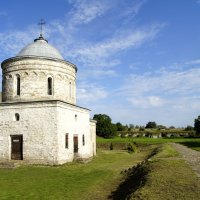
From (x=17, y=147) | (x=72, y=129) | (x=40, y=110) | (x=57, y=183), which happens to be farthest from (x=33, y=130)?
(x=57, y=183)

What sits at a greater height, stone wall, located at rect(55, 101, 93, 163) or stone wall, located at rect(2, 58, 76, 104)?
stone wall, located at rect(2, 58, 76, 104)

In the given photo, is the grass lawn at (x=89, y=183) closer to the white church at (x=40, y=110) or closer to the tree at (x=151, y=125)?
the white church at (x=40, y=110)

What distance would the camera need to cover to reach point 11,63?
25016mm

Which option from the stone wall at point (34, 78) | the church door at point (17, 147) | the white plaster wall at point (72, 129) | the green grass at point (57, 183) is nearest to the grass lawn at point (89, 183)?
the green grass at point (57, 183)

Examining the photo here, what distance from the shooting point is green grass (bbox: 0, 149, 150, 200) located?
13.4 m

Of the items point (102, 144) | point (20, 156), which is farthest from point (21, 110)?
point (102, 144)

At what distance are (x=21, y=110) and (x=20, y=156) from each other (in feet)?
11.0

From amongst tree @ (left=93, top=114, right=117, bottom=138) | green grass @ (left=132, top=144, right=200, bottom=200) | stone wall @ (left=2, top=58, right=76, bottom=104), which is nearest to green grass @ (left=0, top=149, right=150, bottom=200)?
green grass @ (left=132, top=144, right=200, bottom=200)

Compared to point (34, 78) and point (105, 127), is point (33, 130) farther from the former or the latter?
point (105, 127)

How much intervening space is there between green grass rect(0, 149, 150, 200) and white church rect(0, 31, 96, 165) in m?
1.82

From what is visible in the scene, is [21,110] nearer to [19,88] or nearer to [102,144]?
[19,88]

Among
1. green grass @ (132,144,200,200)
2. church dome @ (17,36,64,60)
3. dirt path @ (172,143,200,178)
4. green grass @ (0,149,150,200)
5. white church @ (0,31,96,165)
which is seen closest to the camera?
green grass @ (132,144,200,200)

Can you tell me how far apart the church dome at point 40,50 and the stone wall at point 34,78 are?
2.86 ft

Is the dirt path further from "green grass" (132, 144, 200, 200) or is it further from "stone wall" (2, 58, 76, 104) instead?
"stone wall" (2, 58, 76, 104)
